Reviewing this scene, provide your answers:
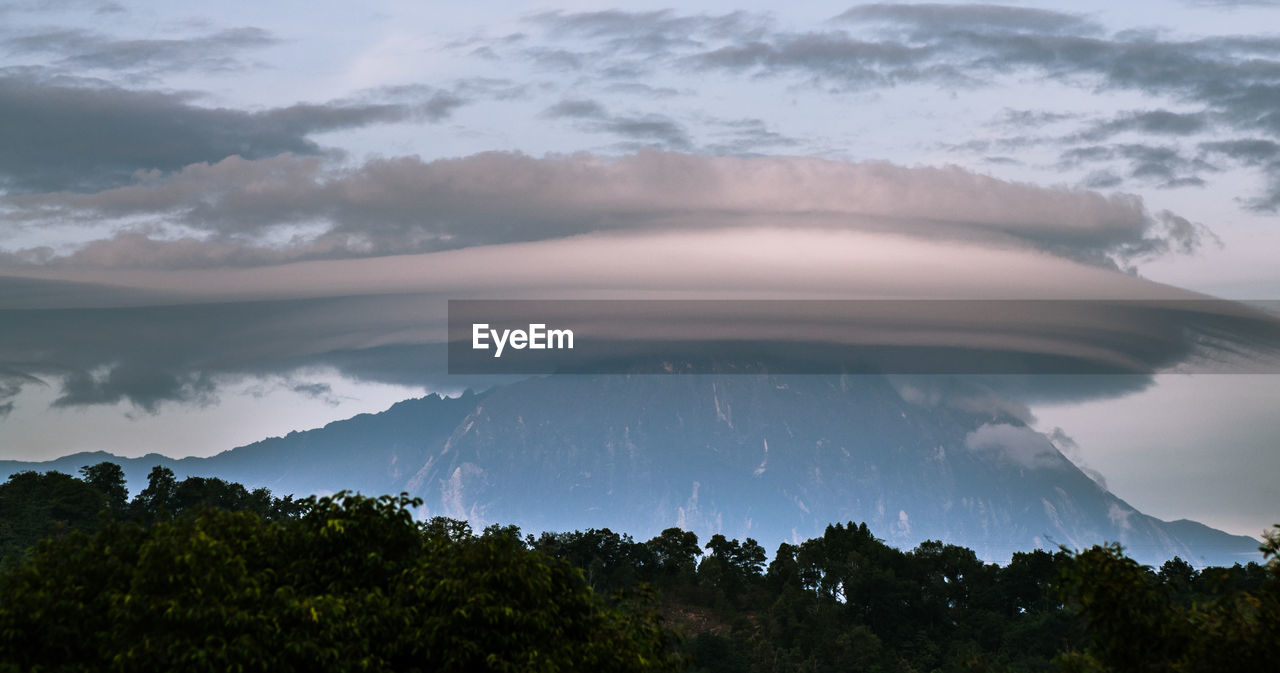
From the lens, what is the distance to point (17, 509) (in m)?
127

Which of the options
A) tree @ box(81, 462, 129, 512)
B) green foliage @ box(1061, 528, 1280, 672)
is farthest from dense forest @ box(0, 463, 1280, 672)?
tree @ box(81, 462, 129, 512)

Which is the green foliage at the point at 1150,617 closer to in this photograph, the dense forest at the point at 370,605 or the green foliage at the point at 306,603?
the dense forest at the point at 370,605

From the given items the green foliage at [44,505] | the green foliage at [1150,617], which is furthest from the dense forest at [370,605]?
the green foliage at [44,505]

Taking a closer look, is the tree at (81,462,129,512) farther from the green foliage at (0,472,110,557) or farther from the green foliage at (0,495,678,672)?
the green foliage at (0,495,678,672)

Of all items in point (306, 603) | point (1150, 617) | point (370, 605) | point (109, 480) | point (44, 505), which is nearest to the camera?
point (306, 603)

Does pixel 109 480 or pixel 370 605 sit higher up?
pixel 370 605

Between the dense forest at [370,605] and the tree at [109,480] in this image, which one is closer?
the dense forest at [370,605]

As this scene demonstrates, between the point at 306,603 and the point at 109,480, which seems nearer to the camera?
the point at 306,603

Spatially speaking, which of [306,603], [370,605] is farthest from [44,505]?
[306,603]

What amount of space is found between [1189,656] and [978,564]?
131 m

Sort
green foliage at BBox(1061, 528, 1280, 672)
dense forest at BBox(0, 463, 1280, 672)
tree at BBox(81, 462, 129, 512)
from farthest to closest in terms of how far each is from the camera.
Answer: tree at BBox(81, 462, 129, 512), green foliage at BBox(1061, 528, 1280, 672), dense forest at BBox(0, 463, 1280, 672)

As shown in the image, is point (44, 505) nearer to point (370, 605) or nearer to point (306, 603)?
point (370, 605)

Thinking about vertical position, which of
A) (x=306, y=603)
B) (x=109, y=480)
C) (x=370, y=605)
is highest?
(x=306, y=603)

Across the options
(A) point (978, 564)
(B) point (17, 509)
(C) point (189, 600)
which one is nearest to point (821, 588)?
(A) point (978, 564)
